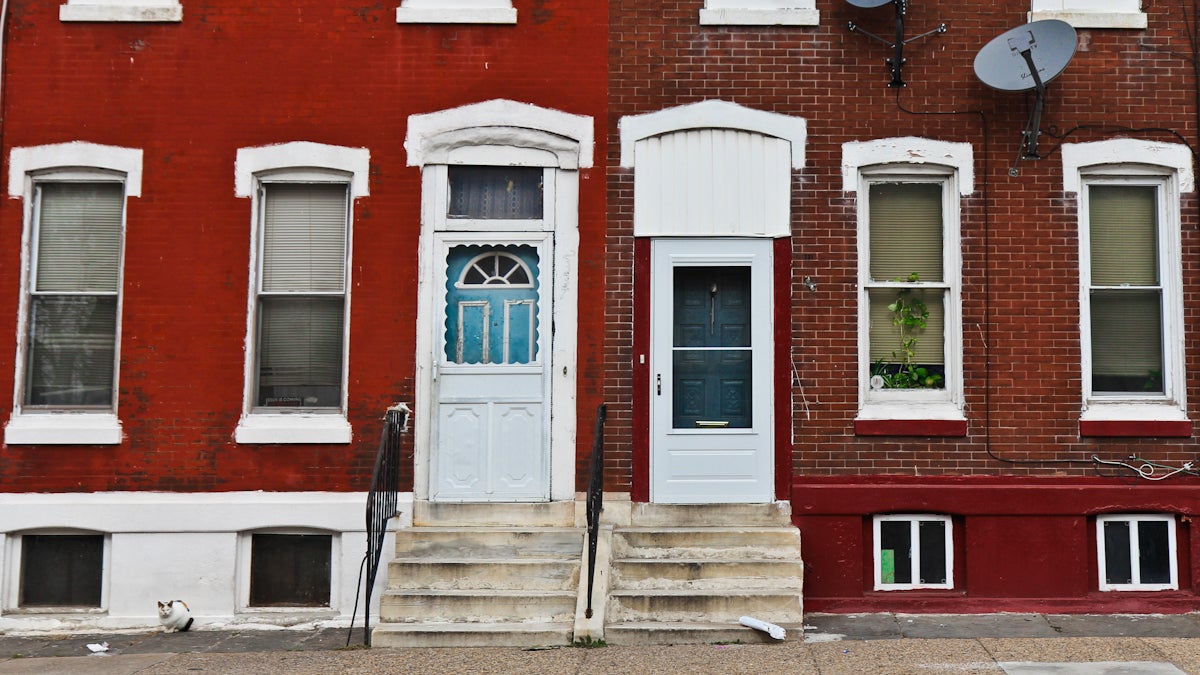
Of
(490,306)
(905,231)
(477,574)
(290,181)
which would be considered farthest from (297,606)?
(905,231)

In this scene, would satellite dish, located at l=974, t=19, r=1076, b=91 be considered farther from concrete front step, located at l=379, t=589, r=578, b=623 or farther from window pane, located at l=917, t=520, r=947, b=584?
concrete front step, located at l=379, t=589, r=578, b=623

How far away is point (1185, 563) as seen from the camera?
7.30 meters

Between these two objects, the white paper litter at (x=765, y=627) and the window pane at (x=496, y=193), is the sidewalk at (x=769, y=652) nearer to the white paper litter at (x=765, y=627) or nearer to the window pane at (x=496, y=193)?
the white paper litter at (x=765, y=627)

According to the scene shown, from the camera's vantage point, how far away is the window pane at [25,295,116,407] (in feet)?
25.1

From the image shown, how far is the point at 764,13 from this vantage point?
25.2 feet

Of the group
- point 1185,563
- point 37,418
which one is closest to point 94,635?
point 37,418

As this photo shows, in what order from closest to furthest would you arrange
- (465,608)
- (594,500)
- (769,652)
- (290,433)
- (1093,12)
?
(769,652), (594,500), (465,608), (290,433), (1093,12)

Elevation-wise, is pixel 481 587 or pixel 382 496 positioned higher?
pixel 382 496

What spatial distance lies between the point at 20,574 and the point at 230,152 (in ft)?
11.7

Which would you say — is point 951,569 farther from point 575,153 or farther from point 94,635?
point 94,635

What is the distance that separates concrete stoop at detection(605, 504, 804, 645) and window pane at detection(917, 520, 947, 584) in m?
1.04

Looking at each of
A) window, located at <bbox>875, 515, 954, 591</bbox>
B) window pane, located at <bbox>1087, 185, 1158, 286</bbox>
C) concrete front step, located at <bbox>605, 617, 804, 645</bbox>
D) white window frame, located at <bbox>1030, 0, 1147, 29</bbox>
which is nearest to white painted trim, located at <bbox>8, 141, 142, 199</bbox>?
concrete front step, located at <bbox>605, 617, 804, 645</bbox>

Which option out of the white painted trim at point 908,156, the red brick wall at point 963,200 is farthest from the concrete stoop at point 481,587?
the white painted trim at point 908,156

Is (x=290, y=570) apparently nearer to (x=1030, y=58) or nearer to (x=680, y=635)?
(x=680, y=635)
